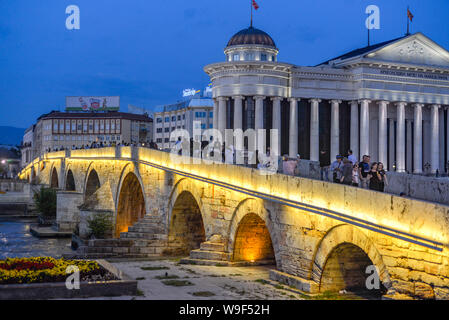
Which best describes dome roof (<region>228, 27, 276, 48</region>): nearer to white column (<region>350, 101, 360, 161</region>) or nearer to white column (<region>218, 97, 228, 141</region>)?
Result: white column (<region>218, 97, 228, 141</region>)

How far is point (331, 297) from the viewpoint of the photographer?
606 inches

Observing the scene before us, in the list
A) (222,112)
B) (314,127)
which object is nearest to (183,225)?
(222,112)

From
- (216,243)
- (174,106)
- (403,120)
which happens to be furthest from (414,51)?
(174,106)

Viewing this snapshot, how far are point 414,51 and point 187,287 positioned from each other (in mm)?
43400

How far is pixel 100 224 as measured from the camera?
38.0m

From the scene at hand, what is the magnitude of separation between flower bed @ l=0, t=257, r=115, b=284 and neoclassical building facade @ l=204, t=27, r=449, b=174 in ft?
111

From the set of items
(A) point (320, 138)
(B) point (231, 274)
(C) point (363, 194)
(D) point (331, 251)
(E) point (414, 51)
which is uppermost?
(E) point (414, 51)

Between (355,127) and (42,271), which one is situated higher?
(355,127)

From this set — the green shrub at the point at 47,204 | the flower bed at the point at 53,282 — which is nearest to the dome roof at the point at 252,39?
the green shrub at the point at 47,204

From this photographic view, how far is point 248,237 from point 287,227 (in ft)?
15.4

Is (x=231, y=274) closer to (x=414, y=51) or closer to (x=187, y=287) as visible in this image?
(x=187, y=287)

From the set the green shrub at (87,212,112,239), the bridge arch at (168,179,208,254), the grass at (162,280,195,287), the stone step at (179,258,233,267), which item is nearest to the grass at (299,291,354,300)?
the grass at (162,280,195,287)

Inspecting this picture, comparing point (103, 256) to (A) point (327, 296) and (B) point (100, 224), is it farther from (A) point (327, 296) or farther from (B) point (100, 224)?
(A) point (327, 296)

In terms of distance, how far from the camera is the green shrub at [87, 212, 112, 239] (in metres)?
37.6
